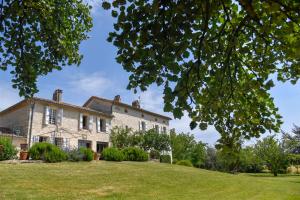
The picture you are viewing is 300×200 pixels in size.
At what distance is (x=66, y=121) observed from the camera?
2978 centimetres

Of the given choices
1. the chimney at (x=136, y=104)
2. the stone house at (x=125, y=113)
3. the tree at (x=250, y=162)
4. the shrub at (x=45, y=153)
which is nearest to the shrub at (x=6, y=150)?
the shrub at (x=45, y=153)

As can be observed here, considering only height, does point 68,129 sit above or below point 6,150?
above

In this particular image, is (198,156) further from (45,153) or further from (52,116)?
(45,153)

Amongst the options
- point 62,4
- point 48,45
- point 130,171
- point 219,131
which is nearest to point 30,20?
point 48,45

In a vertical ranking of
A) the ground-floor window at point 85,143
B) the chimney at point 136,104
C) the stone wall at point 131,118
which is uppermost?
the chimney at point 136,104

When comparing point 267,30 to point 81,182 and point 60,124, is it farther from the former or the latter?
point 60,124

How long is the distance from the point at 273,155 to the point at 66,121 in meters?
27.3

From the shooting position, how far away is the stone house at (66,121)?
27.1m

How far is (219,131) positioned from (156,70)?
5.94ft

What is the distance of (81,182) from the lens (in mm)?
15195

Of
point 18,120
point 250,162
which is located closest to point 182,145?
point 250,162

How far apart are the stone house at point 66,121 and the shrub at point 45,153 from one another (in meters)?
3.15

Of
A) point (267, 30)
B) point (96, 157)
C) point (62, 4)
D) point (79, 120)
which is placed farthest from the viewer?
point (79, 120)

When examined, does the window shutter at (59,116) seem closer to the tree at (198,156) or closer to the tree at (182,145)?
the tree at (182,145)
